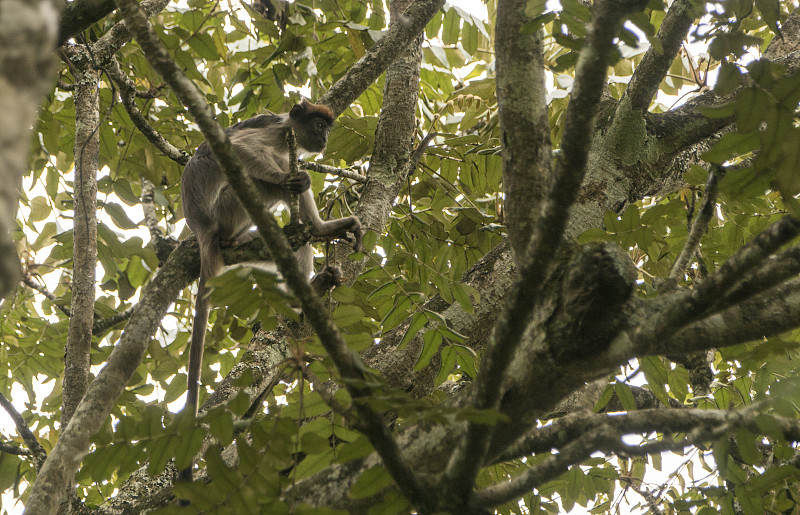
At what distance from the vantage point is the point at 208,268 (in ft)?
12.8

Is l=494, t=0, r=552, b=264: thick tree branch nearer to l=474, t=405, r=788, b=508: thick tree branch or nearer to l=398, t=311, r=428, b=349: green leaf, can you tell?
l=398, t=311, r=428, b=349: green leaf

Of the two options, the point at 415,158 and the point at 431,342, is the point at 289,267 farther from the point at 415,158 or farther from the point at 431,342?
the point at 415,158

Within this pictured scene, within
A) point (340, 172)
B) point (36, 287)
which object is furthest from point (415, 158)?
point (36, 287)

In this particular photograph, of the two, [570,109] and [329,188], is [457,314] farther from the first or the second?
[329,188]

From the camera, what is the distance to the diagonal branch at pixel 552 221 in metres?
1.26

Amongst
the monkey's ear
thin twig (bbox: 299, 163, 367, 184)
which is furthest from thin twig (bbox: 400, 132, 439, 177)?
the monkey's ear

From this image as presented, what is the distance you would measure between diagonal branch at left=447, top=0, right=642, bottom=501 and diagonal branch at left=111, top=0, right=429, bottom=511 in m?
0.16

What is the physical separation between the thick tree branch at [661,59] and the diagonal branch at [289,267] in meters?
1.91

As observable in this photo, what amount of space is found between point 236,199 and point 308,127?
123 cm

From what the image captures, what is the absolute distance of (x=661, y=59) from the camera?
2.61 m

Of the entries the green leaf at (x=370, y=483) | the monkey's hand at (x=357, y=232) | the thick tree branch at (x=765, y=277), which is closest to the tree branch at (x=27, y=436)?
the monkey's hand at (x=357, y=232)

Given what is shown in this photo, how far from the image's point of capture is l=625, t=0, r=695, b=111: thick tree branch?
8.50ft

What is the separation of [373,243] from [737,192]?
1.76m

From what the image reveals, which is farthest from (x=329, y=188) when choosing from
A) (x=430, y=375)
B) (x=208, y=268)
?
(x=430, y=375)
